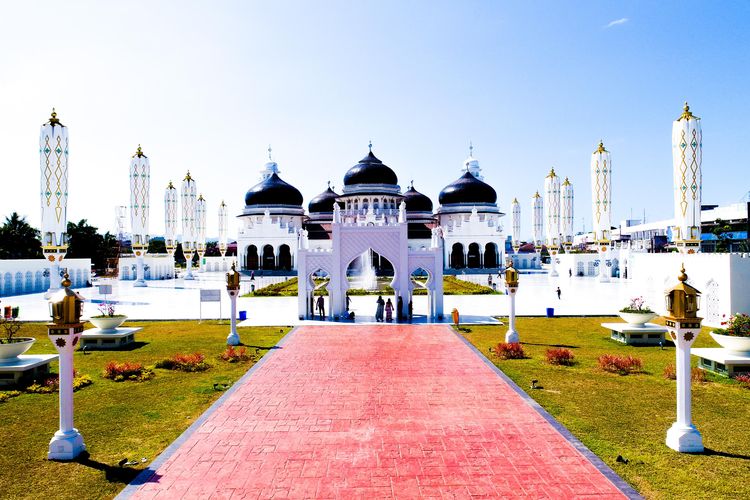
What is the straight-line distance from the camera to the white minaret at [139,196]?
36.2 metres

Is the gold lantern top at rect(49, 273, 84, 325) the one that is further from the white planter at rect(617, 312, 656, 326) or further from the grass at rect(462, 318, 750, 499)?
the white planter at rect(617, 312, 656, 326)

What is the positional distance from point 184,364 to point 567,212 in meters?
38.3

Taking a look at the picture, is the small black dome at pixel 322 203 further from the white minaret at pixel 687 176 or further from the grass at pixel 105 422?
the grass at pixel 105 422

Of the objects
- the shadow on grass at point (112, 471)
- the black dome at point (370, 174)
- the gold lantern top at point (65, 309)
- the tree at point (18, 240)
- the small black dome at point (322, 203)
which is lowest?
the shadow on grass at point (112, 471)

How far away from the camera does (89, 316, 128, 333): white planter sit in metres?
14.1

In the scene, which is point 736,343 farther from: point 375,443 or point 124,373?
point 124,373

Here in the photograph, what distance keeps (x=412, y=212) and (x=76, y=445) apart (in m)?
53.0

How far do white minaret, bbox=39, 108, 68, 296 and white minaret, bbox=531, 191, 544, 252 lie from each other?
1683 inches

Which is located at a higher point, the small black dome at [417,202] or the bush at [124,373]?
the small black dome at [417,202]

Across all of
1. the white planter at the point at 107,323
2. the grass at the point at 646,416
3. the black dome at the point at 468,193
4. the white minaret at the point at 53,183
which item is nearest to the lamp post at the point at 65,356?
the grass at the point at 646,416

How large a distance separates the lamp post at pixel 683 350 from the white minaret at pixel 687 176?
56.2 ft

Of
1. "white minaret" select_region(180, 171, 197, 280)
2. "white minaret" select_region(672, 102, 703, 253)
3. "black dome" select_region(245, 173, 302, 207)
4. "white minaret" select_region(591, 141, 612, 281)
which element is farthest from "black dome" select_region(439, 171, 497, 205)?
"white minaret" select_region(672, 102, 703, 253)

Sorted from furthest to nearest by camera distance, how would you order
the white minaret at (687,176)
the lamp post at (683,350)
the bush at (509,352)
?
the white minaret at (687,176)
the bush at (509,352)
the lamp post at (683,350)

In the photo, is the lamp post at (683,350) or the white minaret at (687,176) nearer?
the lamp post at (683,350)
